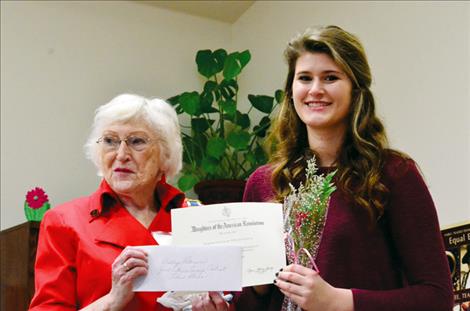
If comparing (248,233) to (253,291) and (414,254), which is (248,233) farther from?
(414,254)

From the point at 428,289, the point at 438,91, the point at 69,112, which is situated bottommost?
the point at 428,289

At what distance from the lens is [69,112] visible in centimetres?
436

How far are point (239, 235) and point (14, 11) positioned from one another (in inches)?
128

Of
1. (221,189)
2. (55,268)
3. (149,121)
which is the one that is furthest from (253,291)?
(221,189)

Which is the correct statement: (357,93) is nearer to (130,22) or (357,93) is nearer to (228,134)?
(228,134)

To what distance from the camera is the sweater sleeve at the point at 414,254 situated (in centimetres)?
150

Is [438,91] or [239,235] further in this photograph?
[438,91]

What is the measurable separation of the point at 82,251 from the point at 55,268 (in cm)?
9

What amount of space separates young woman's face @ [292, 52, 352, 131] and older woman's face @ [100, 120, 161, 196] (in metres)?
0.62

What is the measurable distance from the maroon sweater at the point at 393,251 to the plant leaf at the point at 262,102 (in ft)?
9.48

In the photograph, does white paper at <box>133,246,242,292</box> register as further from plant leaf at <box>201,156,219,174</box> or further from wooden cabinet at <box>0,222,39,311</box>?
plant leaf at <box>201,156,219,174</box>

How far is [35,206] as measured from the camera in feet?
11.5

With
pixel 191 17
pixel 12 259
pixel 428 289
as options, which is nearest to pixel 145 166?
pixel 428 289

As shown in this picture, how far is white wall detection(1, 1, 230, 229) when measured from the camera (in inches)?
163
